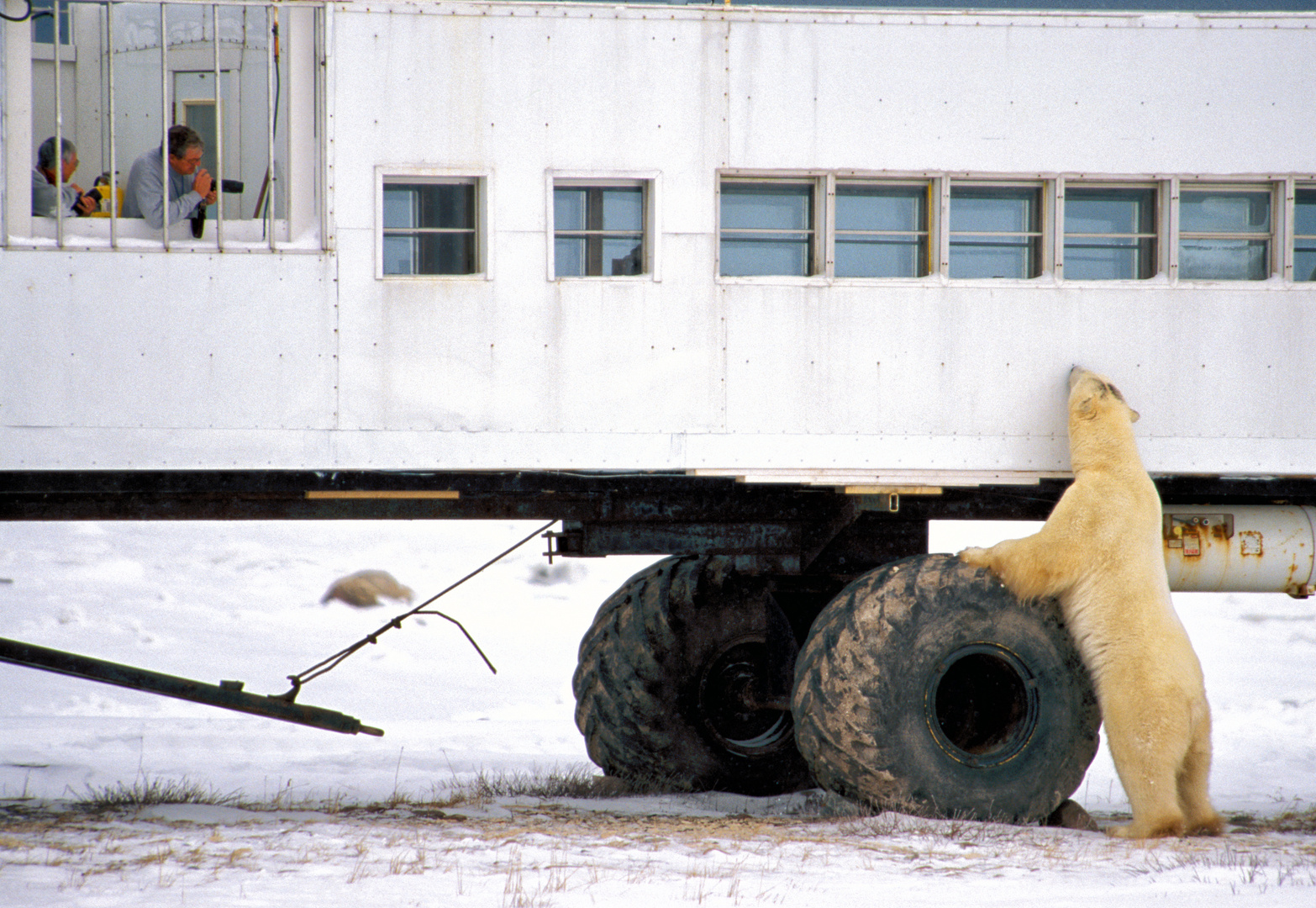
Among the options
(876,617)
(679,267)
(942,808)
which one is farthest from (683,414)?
(942,808)

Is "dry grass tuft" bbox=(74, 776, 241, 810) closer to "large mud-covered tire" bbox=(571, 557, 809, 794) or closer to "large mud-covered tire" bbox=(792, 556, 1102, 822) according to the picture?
"large mud-covered tire" bbox=(571, 557, 809, 794)

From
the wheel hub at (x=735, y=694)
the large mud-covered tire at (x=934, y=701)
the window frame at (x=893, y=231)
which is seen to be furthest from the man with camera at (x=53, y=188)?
the wheel hub at (x=735, y=694)

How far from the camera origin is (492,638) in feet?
56.0

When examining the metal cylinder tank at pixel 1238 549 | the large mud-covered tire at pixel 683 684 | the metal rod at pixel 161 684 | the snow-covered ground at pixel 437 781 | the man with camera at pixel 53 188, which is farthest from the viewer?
the large mud-covered tire at pixel 683 684

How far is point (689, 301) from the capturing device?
221 inches

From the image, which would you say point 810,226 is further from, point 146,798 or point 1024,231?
point 146,798

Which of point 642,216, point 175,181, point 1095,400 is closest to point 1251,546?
point 1095,400

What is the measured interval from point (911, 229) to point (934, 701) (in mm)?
2248

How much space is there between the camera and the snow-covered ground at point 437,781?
432cm

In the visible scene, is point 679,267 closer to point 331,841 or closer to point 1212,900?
point 331,841

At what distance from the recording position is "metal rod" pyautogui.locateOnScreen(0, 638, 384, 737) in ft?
18.7

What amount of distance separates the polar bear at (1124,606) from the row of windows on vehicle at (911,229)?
0.77 m

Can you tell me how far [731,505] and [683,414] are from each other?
0.97m

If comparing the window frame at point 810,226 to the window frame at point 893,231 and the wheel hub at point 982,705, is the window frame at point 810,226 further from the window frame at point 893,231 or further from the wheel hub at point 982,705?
the wheel hub at point 982,705
